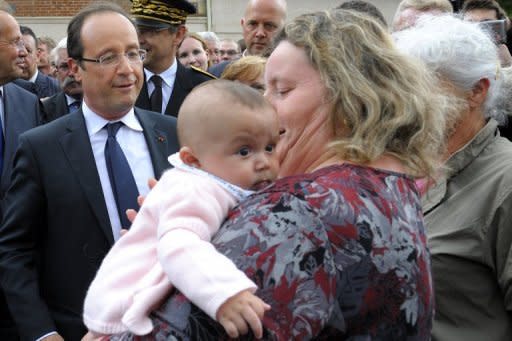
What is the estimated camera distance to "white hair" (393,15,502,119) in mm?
3330

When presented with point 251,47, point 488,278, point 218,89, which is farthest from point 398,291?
point 251,47

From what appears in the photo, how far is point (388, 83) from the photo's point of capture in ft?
7.01

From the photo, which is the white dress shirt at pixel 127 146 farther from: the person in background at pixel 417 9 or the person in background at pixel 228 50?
the person in background at pixel 228 50

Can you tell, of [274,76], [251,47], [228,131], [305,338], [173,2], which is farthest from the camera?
[251,47]

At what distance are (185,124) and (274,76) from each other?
12.5 inches

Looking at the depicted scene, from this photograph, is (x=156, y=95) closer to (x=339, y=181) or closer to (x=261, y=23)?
(x=261, y=23)

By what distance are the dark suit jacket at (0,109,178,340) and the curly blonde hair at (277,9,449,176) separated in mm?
1845

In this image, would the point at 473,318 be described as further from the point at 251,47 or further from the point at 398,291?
the point at 251,47

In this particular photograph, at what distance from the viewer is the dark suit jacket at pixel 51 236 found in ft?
12.1

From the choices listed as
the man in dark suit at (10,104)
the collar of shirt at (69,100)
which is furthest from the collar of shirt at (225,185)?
the collar of shirt at (69,100)

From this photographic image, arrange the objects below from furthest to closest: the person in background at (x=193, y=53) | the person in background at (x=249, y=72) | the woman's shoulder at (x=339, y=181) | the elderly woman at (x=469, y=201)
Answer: the person in background at (x=193, y=53) < the person in background at (x=249, y=72) < the elderly woman at (x=469, y=201) < the woman's shoulder at (x=339, y=181)

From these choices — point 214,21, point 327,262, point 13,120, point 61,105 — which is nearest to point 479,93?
point 327,262

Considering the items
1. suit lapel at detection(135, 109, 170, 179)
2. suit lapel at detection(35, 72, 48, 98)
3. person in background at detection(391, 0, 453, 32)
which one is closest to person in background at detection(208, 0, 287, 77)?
person in background at detection(391, 0, 453, 32)

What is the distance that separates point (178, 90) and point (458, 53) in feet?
9.45
